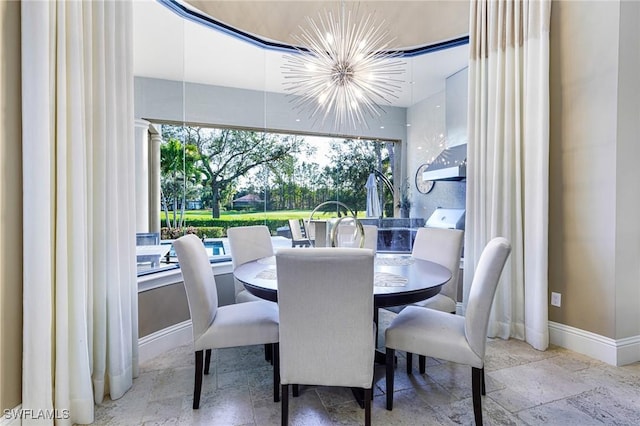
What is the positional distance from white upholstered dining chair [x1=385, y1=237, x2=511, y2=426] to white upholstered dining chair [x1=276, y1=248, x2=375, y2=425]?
366 mm

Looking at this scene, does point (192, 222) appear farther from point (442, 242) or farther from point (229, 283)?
point (442, 242)

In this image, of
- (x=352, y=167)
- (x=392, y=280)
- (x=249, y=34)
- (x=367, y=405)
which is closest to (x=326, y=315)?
(x=367, y=405)

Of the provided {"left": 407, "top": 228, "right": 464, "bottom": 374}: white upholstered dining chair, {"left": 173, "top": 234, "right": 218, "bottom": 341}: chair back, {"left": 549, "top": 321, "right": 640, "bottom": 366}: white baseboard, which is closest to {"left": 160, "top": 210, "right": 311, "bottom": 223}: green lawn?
{"left": 173, "top": 234, "right": 218, "bottom": 341}: chair back

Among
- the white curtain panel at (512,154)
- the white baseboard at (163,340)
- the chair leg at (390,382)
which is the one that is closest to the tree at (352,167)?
the white curtain panel at (512,154)

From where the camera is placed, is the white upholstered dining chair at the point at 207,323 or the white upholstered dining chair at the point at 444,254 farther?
the white upholstered dining chair at the point at 444,254

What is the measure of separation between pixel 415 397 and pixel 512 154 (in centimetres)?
215

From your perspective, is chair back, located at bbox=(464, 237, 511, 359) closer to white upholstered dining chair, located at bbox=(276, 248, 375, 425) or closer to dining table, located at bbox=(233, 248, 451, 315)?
dining table, located at bbox=(233, 248, 451, 315)

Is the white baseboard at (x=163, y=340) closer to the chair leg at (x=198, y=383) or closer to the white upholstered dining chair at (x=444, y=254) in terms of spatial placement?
the chair leg at (x=198, y=383)

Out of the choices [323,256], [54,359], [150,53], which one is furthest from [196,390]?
[150,53]

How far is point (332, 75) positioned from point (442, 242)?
5.67ft

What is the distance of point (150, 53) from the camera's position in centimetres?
322

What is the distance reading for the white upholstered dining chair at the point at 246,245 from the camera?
2971 millimetres

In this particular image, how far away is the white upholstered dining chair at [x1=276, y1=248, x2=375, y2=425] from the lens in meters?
1.53

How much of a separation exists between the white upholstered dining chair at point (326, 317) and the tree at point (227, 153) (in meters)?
2.81
